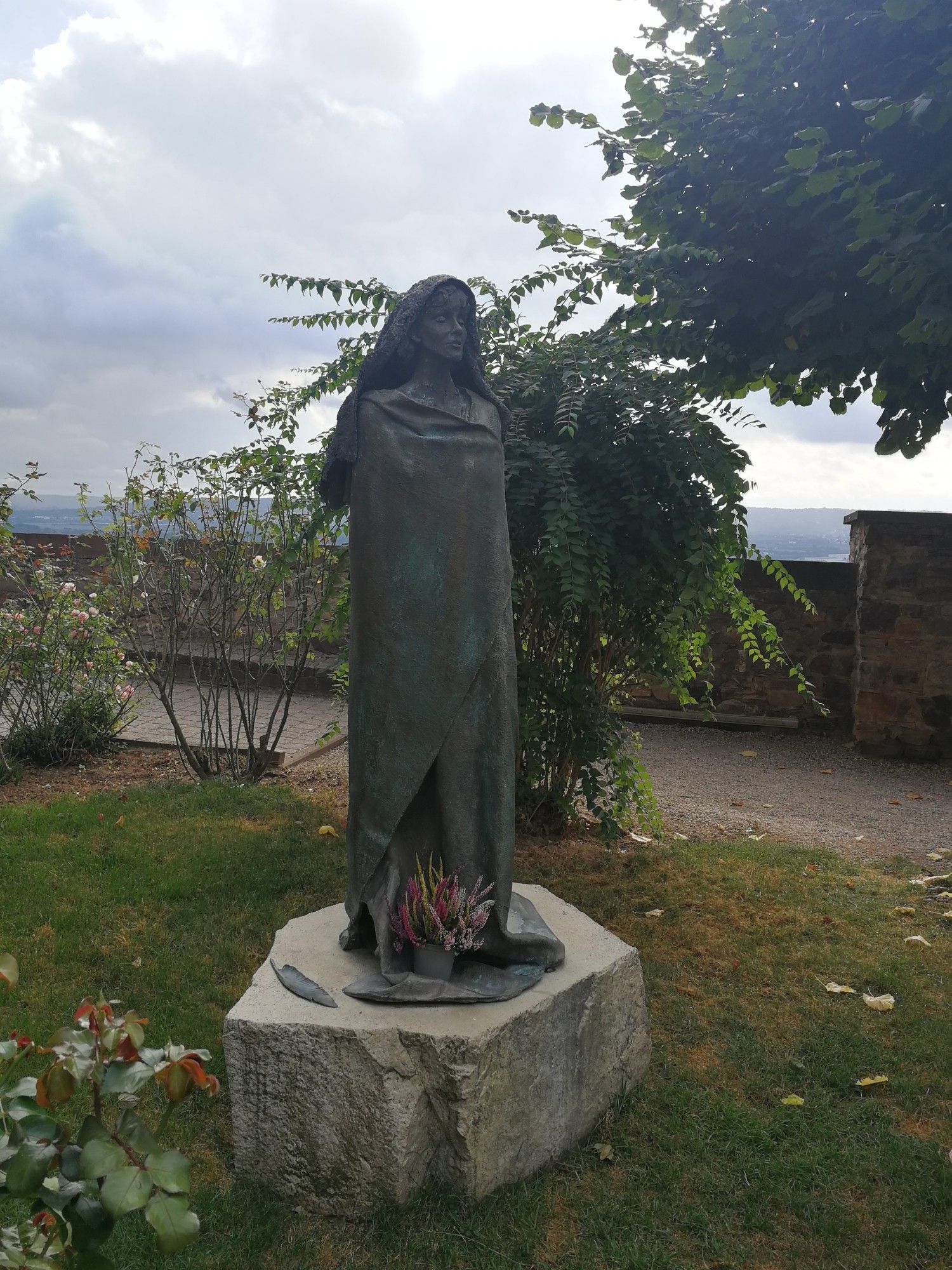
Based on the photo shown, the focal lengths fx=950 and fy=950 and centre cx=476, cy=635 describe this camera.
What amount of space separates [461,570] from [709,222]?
2245 millimetres

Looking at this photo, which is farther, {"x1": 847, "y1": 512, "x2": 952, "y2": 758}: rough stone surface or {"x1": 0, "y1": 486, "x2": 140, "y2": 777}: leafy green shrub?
{"x1": 847, "y1": 512, "x2": 952, "y2": 758}: rough stone surface

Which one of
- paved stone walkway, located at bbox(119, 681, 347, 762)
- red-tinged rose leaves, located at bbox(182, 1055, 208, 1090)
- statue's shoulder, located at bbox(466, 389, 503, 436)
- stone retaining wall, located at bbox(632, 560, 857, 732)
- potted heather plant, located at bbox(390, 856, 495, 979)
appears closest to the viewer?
red-tinged rose leaves, located at bbox(182, 1055, 208, 1090)

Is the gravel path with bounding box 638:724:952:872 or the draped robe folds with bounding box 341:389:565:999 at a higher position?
the draped robe folds with bounding box 341:389:565:999

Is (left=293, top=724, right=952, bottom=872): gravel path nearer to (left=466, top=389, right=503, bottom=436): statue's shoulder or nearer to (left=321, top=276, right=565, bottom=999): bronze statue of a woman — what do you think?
(left=321, top=276, right=565, bottom=999): bronze statue of a woman

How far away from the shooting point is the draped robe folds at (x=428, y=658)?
273 cm

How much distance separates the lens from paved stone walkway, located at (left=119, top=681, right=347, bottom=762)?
26.7ft

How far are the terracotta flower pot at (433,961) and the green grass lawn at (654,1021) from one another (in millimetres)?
583

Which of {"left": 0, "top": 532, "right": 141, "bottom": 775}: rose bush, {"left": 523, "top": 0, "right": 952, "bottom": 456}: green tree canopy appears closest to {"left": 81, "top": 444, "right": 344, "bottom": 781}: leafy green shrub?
{"left": 0, "top": 532, "right": 141, "bottom": 775}: rose bush

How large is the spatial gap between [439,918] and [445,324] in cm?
173

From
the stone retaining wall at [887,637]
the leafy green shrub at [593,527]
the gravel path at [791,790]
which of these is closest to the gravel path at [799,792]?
the gravel path at [791,790]

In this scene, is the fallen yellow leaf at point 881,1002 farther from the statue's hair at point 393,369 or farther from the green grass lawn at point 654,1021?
the statue's hair at point 393,369

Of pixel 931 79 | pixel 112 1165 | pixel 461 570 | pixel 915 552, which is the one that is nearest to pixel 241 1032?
pixel 461 570

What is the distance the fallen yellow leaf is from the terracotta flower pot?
6.64 ft

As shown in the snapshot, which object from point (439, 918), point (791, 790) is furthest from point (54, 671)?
point (791, 790)
